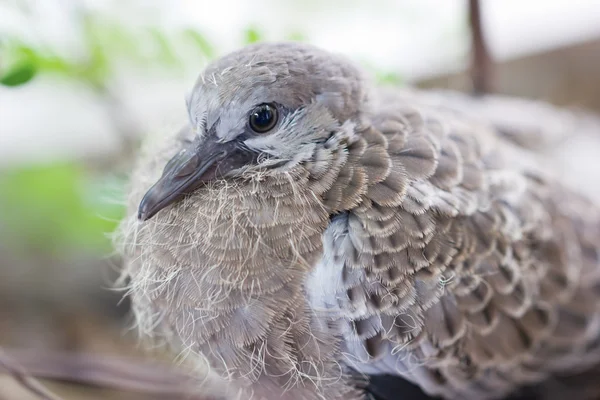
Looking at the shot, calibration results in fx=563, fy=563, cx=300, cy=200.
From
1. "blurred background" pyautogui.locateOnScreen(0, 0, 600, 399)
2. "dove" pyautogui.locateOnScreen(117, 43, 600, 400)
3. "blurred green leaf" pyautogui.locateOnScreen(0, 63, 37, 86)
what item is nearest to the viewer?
"dove" pyautogui.locateOnScreen(117, 43, 600, 400)

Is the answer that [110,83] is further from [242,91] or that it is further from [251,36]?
[242,91]

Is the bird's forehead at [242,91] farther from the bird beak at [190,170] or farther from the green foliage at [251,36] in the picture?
the green foliage at [251,36]

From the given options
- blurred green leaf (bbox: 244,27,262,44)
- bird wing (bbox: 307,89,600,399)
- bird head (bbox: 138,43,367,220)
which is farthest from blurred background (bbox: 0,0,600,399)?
bird wing (bbox: 307,89,600,399)

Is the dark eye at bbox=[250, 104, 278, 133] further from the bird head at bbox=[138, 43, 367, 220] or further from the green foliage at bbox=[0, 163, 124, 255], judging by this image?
the green foliage at bbox=[0, 163, 124, 255]

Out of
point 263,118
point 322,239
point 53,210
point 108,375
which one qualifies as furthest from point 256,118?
point 53,210

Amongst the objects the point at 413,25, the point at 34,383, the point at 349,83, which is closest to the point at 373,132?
the point at 349,83

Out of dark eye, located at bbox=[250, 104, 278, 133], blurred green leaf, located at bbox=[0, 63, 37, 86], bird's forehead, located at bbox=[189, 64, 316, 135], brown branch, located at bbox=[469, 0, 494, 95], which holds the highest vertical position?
blurred green leaf, located at bbox=[0, 63, 37, 86]

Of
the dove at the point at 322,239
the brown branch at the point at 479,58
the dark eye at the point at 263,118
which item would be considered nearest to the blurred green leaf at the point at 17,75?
the dove at the point at 322,239

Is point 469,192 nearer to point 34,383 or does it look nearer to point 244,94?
point 244,94
